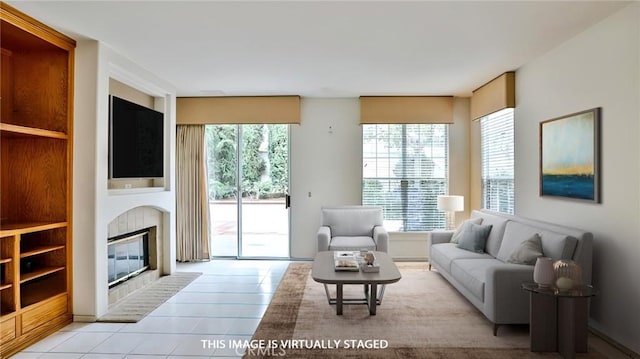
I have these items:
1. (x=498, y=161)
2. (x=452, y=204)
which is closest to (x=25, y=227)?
(x=452, y=204)

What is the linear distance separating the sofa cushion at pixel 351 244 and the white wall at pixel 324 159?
94 centimetres

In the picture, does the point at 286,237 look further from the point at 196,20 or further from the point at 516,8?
the point at 516,8

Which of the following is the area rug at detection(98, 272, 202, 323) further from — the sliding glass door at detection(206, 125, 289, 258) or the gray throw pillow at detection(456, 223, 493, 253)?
the gray throw pillow at detection(456, 223, 493, 253)

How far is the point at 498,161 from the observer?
5.08 metres

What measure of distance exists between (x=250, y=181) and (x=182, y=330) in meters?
3.14

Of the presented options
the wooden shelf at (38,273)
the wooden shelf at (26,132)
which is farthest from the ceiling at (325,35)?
the wooden shelf at (38,273)

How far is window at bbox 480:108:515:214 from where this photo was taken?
4.78m

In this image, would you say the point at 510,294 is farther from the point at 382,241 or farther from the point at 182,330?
the point at 182,330

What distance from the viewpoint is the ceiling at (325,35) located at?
9.09 ft

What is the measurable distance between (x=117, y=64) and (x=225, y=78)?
1.31 metres

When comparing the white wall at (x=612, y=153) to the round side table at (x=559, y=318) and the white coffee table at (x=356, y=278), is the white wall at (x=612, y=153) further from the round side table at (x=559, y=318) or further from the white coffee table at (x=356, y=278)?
the white coffee table at (x=356, y=278)

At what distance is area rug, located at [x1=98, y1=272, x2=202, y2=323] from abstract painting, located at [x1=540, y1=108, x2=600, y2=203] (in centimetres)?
434

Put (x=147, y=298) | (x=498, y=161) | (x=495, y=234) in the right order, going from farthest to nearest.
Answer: (x=498, y=161)
(x=495, y=234)
(x=147, y=298)

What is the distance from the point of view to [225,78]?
475 centimetres
